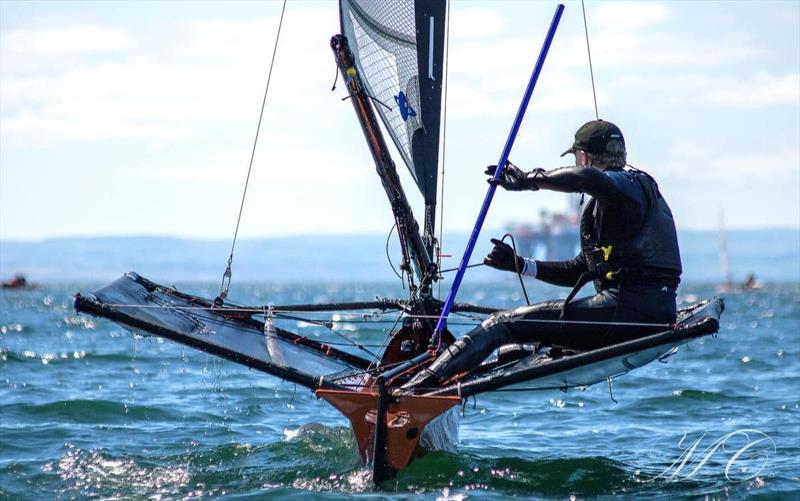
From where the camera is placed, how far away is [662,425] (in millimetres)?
11719

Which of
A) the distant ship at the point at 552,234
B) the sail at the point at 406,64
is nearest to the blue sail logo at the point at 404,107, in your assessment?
the sail at the point at 406,64

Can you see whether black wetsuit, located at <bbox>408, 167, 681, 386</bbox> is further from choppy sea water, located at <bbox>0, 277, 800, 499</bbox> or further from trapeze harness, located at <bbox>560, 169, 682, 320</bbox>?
choppy sea water, located at <bbox>0, 277, 800, 499</bbox>

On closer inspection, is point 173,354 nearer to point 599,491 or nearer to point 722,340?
point 722,340

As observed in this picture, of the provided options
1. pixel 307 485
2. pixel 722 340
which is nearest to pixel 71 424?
pixel 307 485

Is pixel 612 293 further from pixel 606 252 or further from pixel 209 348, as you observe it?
pixel 209 348

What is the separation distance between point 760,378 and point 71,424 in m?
8.47

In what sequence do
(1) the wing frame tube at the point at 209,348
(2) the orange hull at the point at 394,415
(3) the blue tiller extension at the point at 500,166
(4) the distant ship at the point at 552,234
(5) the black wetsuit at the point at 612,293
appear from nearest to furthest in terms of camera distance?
(2) the orange hull at the point at 394,415 < (1) the wing frame tube at the point at 209,348 < (5) the black wetsuit at the point at 612,293 < (3) the blue tiller extension at the point at 500,166 < (4) the distant ship at the point at 552,234

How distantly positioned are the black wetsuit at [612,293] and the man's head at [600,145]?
0.09 metres

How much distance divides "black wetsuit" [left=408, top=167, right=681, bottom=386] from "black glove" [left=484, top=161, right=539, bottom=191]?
53 centimetres

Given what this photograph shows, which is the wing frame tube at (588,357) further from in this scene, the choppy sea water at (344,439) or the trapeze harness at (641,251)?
the choppy sea water at (344,439)

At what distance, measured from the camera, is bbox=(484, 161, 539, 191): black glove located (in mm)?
7690

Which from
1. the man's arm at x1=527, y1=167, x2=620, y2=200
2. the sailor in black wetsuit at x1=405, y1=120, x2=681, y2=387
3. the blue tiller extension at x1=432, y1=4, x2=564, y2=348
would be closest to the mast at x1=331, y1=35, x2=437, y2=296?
the blue tiller extension at x1=432, y1=4, x2=564, y2=348

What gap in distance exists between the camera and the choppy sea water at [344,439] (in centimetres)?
846

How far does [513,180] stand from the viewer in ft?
25.5
